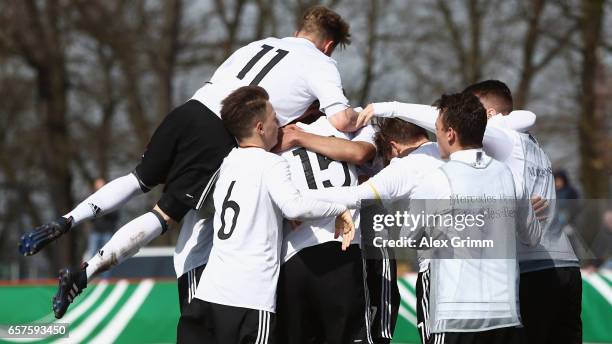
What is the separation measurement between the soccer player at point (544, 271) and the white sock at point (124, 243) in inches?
78.9

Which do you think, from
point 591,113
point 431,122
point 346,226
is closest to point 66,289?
point 346,226

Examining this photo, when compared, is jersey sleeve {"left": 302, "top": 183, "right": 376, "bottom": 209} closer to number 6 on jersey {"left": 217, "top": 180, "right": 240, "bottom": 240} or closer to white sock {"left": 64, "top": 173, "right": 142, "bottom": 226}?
number 6 on jersey {"left": 217, "top": 180, "right": 240, "bottom": 240}

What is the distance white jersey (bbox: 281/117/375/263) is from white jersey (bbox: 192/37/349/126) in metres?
0.19

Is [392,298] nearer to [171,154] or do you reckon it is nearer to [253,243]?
[253,243]

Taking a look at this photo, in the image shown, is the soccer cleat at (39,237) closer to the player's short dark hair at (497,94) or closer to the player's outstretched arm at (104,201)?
the player's outstretched arm at (104,201)

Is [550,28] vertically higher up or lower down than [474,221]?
higher up

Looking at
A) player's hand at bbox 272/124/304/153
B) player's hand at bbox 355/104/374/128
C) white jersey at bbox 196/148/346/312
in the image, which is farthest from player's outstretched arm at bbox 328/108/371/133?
white jersey at bbox 196/148/346/312

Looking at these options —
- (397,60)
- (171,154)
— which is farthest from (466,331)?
(397,60)

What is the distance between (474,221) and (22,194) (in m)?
25.8

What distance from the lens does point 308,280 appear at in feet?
18.2

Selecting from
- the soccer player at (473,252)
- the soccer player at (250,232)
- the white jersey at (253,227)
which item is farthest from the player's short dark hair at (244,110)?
the soccer player at (473,252)

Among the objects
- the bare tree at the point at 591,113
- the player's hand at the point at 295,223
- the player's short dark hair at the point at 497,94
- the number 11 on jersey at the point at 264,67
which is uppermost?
the bare tree at the point at 591,113

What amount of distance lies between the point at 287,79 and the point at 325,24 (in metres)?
0.52

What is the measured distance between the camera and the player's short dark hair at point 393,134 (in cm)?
581
